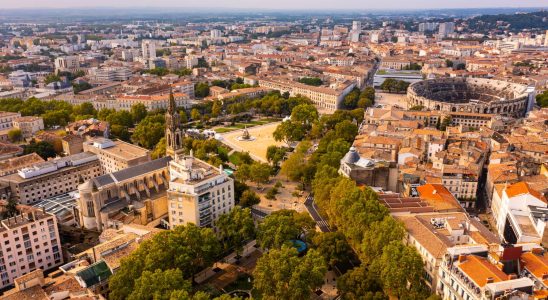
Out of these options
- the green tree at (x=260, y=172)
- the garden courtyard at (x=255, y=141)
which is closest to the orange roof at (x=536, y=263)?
the green tree at (x=260, y=172)

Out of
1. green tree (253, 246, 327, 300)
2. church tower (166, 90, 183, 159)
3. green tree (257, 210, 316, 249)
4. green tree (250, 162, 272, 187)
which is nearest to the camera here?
green tree (253, 246, 327, 300)

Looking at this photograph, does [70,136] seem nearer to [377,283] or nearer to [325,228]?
[325,228]

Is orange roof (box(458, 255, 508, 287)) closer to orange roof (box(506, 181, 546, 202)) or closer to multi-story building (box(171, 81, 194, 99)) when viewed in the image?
orange roof (box(506, 181, 546, 202))

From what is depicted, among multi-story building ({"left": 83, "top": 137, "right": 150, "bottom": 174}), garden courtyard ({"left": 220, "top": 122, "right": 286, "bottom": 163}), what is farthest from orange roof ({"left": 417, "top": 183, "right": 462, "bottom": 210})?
multi-story building ({"left": 83, "top": 137, "right": 150, "bottom": 174})

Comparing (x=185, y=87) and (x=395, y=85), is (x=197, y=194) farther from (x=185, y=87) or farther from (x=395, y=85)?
(x=395, y=85)

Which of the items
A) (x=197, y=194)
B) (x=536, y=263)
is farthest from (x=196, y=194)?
(x=536, y=263)

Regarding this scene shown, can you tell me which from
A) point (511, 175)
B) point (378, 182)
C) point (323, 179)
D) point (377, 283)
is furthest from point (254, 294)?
point (511, 175)
